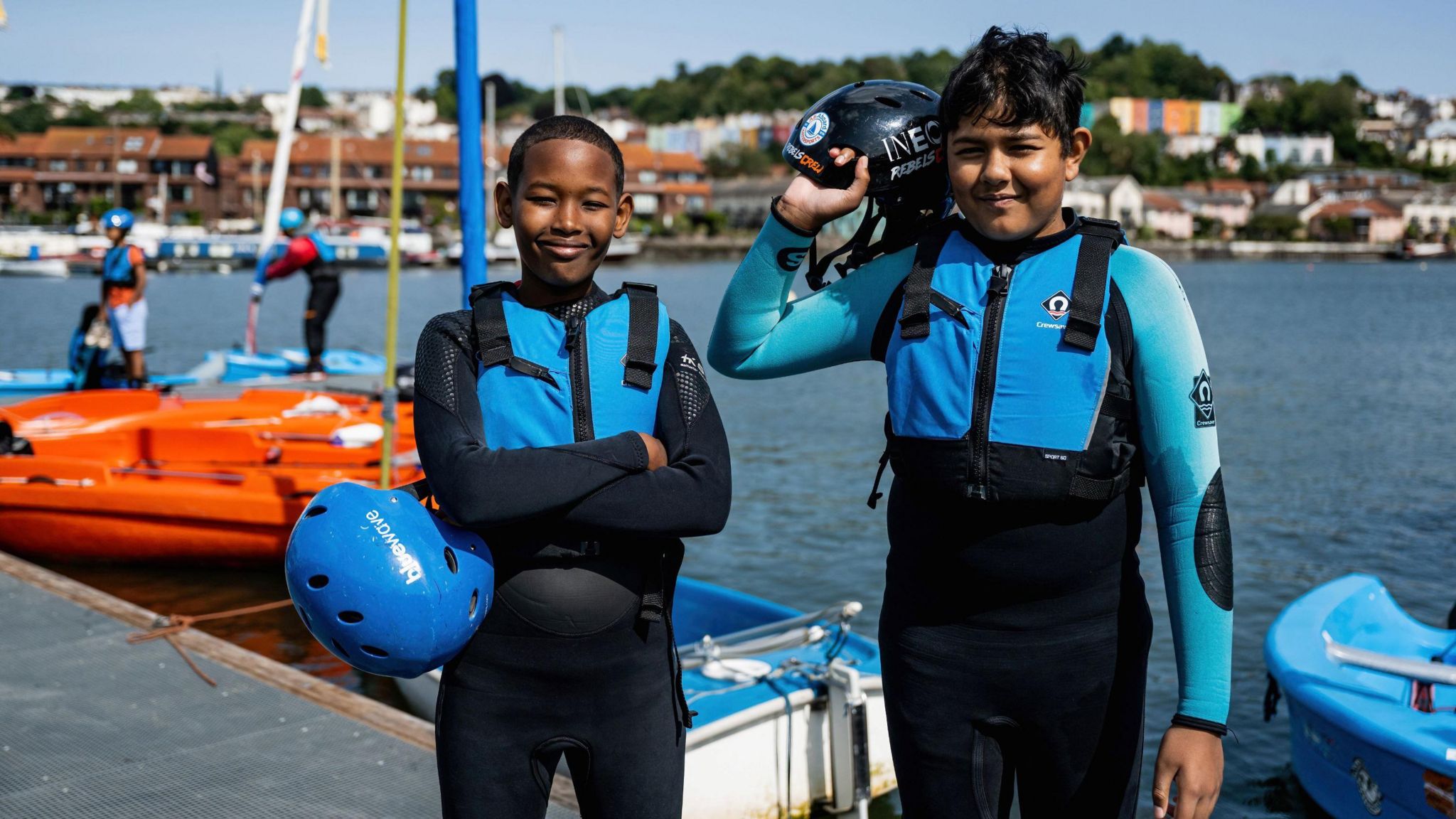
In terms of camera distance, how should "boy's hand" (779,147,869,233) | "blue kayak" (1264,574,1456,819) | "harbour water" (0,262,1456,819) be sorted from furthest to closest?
"harbour water" (0,262,1456,819)
"blue kayak" (1264,574,1456,819)
"boy's hand" (779,147,869,233)

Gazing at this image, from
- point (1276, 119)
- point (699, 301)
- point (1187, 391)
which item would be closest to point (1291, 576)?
point (1187, 391)

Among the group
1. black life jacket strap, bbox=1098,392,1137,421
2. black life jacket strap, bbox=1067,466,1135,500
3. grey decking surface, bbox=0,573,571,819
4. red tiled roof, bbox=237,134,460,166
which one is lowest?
grey decking surface, bbox=0,573,571,819

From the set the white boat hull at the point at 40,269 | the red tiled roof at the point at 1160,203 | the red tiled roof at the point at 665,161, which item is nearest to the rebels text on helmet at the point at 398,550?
the white boat hull at the point at 40,269

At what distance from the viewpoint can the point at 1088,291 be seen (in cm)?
221

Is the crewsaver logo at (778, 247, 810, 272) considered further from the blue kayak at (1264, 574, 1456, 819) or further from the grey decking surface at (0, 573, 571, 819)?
the blue kayak at (1264, 574, 1456, 819)

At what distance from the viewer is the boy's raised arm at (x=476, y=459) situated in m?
2.18

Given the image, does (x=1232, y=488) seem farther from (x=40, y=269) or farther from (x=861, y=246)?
(x=40, y=269)

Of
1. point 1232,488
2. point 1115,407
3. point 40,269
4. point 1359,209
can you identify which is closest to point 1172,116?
point 1359,209

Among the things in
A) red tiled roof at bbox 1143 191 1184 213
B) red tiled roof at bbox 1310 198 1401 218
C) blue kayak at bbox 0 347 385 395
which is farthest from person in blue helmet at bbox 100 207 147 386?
red tiled roof at bbox 1310 198 1401 218

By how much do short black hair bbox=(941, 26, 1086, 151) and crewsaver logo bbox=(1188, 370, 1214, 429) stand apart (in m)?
0.50

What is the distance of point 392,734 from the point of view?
4836 millimetres

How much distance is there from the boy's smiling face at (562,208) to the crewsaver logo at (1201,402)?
1116mm

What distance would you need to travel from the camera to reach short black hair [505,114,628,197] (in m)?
2.34

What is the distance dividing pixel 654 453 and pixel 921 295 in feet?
1.95
